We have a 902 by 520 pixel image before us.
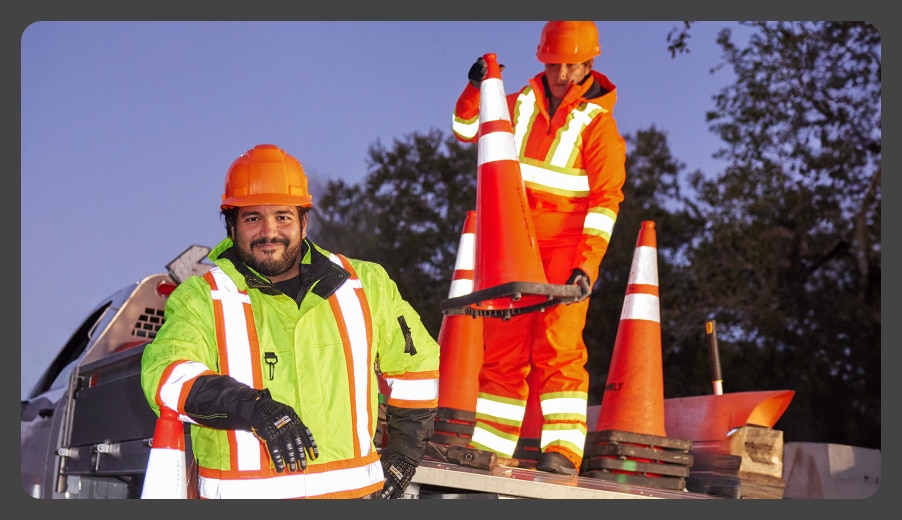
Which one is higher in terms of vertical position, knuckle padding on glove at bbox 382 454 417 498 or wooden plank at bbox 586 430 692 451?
wooden plank at bbox 586 430 692 451

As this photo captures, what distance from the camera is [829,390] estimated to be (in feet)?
28.9

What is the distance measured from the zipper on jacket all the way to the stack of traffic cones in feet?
7.58

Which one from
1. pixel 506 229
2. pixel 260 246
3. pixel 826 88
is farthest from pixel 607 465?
pixel 826 88

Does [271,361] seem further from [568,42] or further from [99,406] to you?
[568,42]

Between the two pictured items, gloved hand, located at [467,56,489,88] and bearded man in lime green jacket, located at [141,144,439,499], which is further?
gloved hand, located at [467,56,489,88]

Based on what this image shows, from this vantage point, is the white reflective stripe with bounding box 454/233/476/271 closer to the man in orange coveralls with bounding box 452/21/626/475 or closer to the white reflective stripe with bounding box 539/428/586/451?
the man in orange coveralls with bounding box 452/21/626/475

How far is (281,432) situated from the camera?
3.31 meters

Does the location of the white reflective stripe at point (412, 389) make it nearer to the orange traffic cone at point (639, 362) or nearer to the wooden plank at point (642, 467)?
the wooden plank at point (642, 467)

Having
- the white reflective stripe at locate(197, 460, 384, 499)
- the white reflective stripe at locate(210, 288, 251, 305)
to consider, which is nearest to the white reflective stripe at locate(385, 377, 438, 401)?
the white reflective stripe at locate(197, 460, 384, 499)

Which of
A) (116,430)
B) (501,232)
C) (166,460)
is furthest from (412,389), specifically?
(116,430)

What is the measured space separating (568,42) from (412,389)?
229cm

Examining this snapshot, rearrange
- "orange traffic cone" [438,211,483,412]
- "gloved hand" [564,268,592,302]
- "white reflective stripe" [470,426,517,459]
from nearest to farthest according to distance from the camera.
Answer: "gloved hand" [564,268,592,302]
"white reflective stripe" [470,426,517,459]
"orange traffic cone" [438,211,483,412]

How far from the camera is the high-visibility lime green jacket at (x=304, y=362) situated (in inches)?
143

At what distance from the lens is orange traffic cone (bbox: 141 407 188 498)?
357 cm
